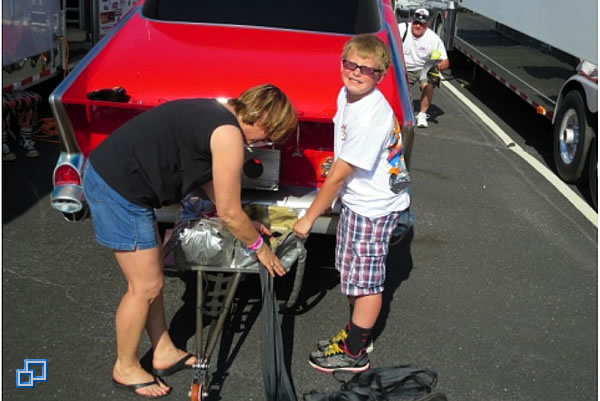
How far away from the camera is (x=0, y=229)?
4.65m

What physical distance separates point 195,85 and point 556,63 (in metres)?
4.96

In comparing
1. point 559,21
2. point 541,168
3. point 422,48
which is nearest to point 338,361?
point 541,168

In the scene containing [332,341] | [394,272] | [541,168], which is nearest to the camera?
[332,341]

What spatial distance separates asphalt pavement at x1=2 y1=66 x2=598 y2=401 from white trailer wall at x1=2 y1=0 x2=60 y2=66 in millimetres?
1125

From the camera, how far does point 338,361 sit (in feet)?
11.7

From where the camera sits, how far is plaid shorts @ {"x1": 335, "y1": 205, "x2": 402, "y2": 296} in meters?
3.30

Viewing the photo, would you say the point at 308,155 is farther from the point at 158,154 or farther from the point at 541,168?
the point at 541,168

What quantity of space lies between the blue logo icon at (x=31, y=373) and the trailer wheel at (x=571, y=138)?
16.9ft

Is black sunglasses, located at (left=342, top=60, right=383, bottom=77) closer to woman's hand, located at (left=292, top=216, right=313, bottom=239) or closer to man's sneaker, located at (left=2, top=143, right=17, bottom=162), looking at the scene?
woman's hand, located at (left=292, top=216, right=313, bottom=239)

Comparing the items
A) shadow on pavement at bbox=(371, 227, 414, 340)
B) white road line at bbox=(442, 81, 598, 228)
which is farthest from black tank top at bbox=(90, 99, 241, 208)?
white road line at bbox=(442, 81, 598, 228)

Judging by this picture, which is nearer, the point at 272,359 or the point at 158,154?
the point at 158,154

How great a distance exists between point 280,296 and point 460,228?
191 cm

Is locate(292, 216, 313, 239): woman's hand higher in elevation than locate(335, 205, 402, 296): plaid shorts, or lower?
higher

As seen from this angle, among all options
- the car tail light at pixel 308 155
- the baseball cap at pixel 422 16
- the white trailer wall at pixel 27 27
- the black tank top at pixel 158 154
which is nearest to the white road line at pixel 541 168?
the baseball cap at pixel 422 16
